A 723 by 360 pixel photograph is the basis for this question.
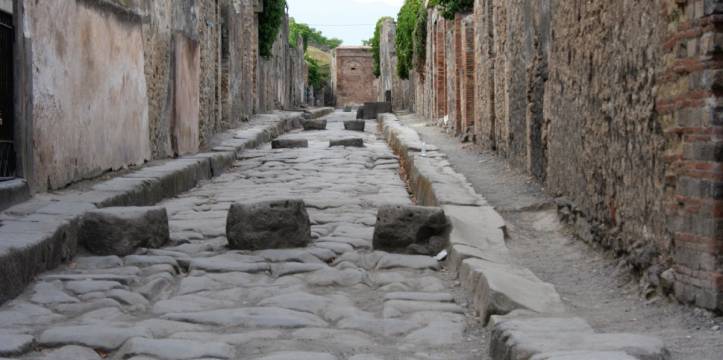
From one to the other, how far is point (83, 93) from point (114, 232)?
2.85 m

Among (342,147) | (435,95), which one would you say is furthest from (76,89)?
(435,95)

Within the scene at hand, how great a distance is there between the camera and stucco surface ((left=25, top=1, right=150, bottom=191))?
282 inches

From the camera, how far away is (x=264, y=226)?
19.8 ft

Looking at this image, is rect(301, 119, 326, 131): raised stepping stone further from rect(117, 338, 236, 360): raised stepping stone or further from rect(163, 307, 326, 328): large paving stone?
rect(117, 338, 236, 360): raised stepping stone

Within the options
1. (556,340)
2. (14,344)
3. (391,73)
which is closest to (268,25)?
(391,73)

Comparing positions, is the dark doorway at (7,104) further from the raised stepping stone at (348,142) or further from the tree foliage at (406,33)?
the tree foliage at (406,33)

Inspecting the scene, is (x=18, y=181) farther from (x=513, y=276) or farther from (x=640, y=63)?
(x=640, y=63)

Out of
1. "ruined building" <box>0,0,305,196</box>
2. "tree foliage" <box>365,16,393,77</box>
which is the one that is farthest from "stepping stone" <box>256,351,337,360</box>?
"tree foliage" <box>365,16,393,77</box>

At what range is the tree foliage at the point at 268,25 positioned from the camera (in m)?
26.5

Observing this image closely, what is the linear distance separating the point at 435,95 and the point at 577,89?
15.5 meters

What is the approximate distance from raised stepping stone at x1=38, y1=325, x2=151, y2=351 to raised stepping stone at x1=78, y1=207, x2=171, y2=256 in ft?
5.98

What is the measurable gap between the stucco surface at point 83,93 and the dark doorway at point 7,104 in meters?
0.27

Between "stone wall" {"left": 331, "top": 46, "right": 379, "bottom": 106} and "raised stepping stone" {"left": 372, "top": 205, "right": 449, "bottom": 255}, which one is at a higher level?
"stone wall" {"left": 331, "top": 46, "right": 379, "bottom": 106}

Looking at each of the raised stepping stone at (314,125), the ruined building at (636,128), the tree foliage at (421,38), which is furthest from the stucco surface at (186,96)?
the tree foliage at (421,38)
